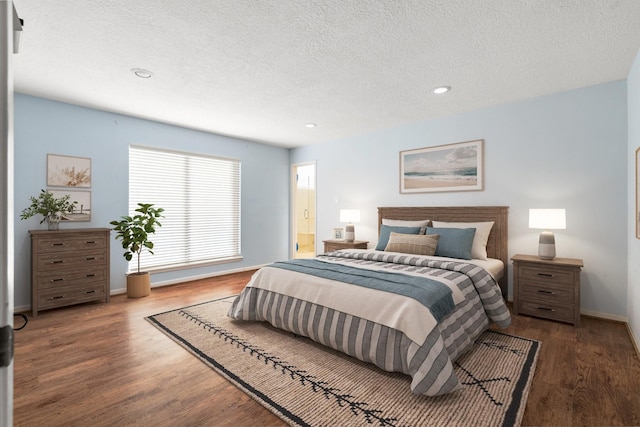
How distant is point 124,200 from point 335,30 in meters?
3.62

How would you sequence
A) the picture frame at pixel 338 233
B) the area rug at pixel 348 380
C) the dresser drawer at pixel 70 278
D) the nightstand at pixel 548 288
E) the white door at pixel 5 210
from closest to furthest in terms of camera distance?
the white door at pixel 5 210 → the area rug at pixel 348 380 → the nightstand at pixel 548 288 → the dresser drawer at pixel 70 278 → the picture frame at pixel 338 233

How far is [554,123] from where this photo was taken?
344 cm

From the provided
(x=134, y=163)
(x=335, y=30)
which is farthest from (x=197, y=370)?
(x=134, y=163)

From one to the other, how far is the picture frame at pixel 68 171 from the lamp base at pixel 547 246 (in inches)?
211

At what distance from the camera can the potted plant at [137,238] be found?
13.1ft

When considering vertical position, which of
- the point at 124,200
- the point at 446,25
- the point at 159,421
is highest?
the point at 446,25

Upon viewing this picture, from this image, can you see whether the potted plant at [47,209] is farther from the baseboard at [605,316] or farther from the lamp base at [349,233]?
the baseboard at [605,316]

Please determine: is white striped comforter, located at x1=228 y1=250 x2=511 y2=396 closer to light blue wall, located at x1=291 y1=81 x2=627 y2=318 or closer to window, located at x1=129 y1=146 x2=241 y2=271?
light blue wall, located at x1=291 y1=81 x2=627 y2=318

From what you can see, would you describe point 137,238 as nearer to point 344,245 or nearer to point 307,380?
point 344,245

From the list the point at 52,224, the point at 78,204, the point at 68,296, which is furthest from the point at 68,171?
the point at 68,296

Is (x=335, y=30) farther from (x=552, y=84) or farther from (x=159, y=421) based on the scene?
(x=159, y=421)

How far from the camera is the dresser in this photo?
3.32 meters

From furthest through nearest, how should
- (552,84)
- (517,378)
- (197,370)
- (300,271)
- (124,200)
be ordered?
1. (124,200)
2. (552,84)
3. (300,271)
4. (197,370)
5. (517,378)

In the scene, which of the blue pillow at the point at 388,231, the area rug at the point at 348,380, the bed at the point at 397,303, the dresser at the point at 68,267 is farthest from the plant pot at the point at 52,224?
the blue pillow at the point at 388,231
